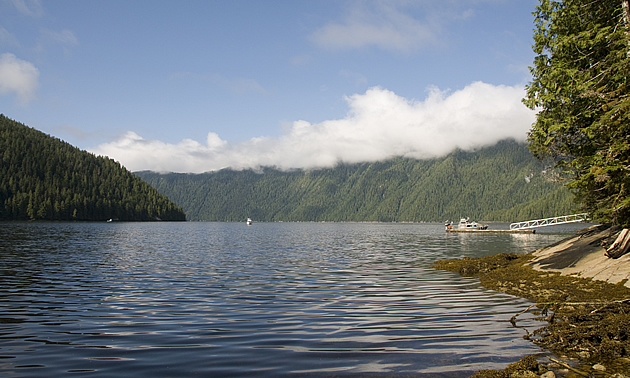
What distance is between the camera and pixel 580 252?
102 feet

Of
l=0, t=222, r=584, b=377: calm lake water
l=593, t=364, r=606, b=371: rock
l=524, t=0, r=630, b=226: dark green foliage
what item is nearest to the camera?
l=593, t=364, r=606, b=371: rock

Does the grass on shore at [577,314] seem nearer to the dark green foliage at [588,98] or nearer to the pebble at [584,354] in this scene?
the pebble at [584,354]

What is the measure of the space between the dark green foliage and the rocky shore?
320 cm

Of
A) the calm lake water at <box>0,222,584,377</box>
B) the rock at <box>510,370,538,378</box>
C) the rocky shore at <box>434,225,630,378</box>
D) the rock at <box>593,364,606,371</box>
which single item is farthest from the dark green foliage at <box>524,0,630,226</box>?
the rock at <box>510,370,538,378</box>

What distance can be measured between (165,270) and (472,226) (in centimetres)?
12887

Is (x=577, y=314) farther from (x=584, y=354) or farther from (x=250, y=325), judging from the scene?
(x=250, y=325)

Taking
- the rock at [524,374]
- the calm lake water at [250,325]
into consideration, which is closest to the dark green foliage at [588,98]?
the calm lake water at [250,325]

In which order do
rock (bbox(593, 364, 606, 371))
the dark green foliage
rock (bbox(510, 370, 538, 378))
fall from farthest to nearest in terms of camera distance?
the dark green foliage, rock (bbox(593, 364, 606, 371)), rock (bbox(510, 370, 538, 378))

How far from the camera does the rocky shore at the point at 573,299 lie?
11242mm

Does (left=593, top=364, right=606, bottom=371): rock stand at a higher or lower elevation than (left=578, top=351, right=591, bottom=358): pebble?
higher

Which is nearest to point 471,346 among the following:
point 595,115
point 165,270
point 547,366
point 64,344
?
point 547,366

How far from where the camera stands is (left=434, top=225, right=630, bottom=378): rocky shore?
36.9 feet

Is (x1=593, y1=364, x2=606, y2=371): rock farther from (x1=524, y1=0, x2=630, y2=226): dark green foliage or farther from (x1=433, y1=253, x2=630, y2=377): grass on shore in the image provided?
(x1=524, y1=0, x2=630, y2=226): dark green foliage

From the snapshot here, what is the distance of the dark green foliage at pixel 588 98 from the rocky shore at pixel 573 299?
320 centimetres
